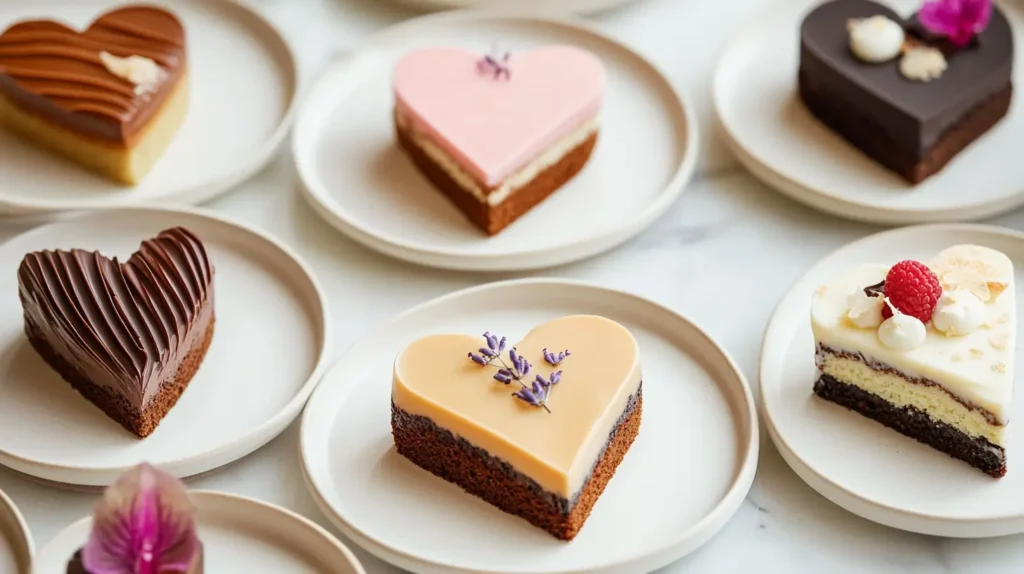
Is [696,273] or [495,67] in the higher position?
[495,67]

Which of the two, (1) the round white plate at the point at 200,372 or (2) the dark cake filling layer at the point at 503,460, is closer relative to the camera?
(2) the dark cake filling layer at the point at 503,460

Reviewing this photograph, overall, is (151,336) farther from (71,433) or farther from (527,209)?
(527,209)

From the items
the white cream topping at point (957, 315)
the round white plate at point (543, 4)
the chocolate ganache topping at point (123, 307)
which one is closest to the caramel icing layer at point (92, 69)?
the chocolate ganache topping at point (123, 307)

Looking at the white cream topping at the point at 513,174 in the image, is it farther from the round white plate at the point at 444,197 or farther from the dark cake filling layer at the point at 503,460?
the dark cake filling layer at the point at 503,460

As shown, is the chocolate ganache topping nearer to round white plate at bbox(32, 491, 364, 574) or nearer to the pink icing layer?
round white plate at bbox(32, 491, 364, 574)

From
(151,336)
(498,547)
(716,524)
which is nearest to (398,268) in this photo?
(151,336)

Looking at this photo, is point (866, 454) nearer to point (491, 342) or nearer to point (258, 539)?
point (491, 342)

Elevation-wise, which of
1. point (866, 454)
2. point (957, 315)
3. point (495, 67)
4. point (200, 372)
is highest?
point (495, 67)

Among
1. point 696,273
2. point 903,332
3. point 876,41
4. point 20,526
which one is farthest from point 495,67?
point 20,526
